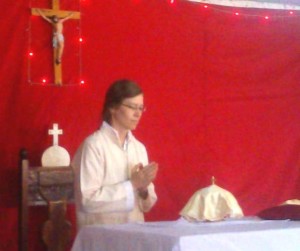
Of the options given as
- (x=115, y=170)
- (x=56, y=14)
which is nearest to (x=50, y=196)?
(x=115, y=170)

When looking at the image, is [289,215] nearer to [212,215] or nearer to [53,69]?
[212,215]

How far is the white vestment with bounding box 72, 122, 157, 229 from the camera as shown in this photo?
9.70 feet

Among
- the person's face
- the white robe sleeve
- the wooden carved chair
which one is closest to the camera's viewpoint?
the white robe sleeve

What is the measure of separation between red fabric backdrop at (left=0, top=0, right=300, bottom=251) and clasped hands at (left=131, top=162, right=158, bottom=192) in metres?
0.97

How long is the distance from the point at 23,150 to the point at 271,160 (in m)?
1.86

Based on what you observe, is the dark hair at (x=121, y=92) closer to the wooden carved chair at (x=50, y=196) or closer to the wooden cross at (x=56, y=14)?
the wooden carved chair at (x=50, y=196)

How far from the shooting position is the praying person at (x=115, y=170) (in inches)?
116

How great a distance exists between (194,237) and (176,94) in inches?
84.6

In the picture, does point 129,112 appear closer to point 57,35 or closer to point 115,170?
point 115,170

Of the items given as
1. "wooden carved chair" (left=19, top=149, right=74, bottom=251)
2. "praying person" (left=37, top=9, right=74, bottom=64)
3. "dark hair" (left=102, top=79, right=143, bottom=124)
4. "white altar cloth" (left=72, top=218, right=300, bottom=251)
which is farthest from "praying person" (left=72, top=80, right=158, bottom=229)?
"praying person" (left=37, top=9, right=74, bottom=64)

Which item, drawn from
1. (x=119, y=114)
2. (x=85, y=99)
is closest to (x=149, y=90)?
(x=85, y=99)

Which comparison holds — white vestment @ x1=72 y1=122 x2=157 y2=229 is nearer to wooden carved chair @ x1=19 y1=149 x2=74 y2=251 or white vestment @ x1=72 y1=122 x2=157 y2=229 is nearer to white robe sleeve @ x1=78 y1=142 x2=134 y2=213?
white robe sleeve @ x1=78 y1=142 x2=134 y2=213

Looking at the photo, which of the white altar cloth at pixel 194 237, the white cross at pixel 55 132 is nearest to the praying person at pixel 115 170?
the white altar cloth at pixel 194 237

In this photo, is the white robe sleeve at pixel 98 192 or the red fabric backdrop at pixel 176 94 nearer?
the white robe sleeve at pixel 98 192
